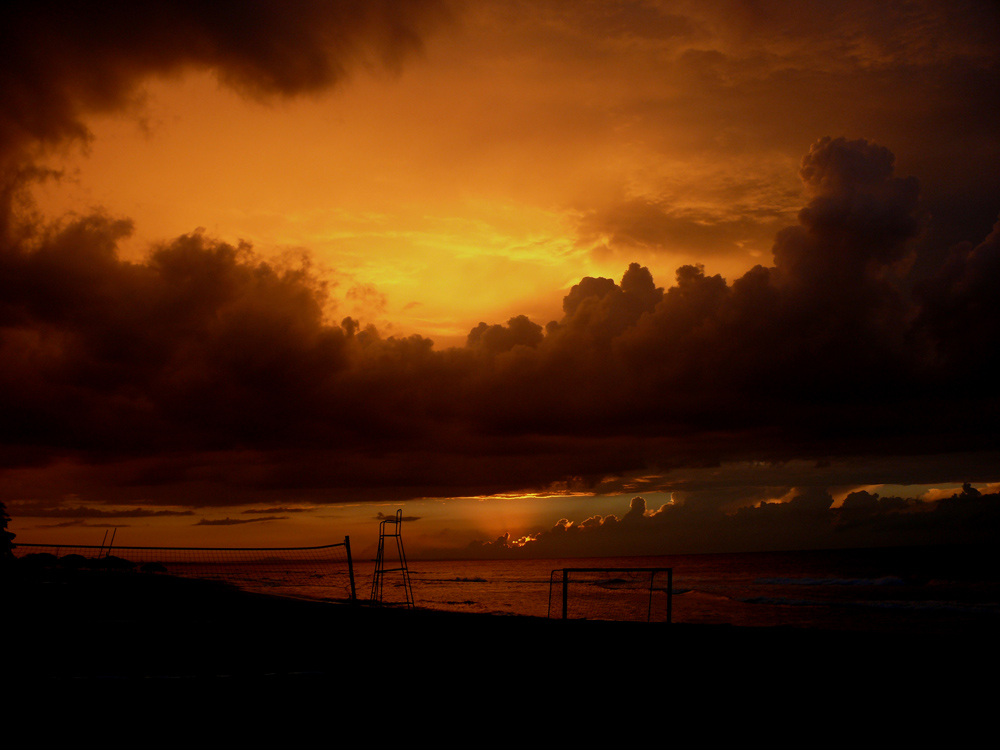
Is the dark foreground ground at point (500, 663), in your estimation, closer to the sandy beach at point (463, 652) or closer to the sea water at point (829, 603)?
the sandy beach at point (463, 652)

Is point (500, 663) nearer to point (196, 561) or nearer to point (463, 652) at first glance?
point (463, 652)

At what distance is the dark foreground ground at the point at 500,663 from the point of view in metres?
7.80

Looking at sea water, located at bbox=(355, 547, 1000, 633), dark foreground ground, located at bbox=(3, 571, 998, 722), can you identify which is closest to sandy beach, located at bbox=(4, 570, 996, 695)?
dark foreground ground, located at bbox=(3, 571, 998, 722)

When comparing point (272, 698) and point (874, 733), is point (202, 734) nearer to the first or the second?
point (272, 698)

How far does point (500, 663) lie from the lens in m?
10.7

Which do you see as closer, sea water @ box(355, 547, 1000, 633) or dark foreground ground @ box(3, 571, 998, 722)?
dark foreground ground @ box(3, 571, 998, 722)

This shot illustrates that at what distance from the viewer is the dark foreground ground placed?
7.80 metres

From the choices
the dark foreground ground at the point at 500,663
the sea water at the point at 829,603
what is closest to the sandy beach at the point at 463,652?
the dark foreground ground at the point at 500,663

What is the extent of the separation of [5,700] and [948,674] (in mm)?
11852

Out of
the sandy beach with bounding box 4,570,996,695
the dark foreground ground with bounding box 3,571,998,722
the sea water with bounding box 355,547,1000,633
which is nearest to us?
the dark foreground ground with bounding box 3,571,998,722

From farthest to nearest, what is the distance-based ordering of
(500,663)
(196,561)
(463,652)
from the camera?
(196,561) → (463,652) → (500,663)

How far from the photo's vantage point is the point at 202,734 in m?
5.88

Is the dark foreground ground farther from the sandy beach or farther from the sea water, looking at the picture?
the sea water

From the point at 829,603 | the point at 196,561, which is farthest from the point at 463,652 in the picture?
the point at 829,603
